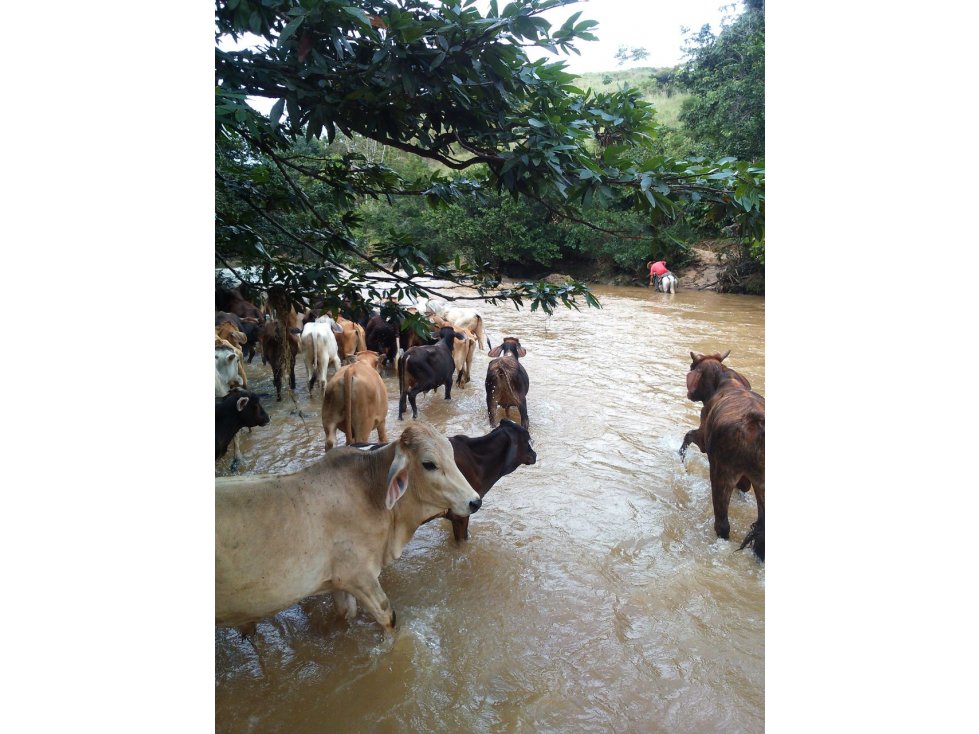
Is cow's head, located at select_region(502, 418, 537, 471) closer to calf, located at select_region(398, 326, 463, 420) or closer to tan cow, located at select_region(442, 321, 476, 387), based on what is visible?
calf, located at select_region(398, 326, 463, 420)

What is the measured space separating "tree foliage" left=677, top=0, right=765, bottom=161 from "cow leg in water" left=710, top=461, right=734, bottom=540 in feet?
6.06

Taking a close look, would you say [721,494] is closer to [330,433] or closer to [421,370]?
[330,433]

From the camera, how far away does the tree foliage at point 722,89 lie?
4261 millimetres

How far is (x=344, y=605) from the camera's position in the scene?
9.41 ft

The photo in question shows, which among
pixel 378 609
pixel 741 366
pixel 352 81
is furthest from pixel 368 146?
pixel 741 366

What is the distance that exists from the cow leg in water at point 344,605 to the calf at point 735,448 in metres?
2.27

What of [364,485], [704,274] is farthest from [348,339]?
[704,274]

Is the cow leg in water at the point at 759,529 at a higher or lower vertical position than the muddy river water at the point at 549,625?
higher

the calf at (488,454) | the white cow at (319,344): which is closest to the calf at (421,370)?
the white cow at (319,344)

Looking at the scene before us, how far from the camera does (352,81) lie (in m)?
2.31

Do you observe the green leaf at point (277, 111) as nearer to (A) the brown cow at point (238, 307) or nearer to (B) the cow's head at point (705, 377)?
(B) the cow's head at point (705, 377)

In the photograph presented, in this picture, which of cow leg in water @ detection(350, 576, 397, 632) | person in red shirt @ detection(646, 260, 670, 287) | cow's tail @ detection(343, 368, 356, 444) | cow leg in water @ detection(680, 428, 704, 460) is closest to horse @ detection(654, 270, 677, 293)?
person in red shirt @ detection(646, 260, 670, 287)

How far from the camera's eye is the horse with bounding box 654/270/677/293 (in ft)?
58.4

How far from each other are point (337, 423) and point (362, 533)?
235cm
